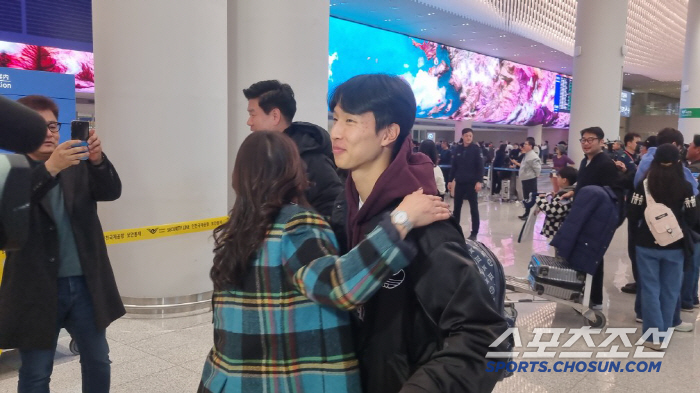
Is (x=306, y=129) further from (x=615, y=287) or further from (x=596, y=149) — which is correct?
(x=615, y=287)

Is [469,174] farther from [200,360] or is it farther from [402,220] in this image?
[402,220]

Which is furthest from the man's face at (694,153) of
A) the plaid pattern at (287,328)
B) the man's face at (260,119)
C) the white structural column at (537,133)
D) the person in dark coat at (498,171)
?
the white structural column at (537,133)

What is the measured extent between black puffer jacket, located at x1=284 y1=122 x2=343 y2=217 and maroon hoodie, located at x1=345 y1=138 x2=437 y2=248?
94 centimetres

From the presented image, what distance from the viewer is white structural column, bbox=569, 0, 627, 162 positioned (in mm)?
9172

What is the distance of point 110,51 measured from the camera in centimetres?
436

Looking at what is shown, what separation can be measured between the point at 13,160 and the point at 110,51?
413 centimetres

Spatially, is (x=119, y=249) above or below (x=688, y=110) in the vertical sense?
below

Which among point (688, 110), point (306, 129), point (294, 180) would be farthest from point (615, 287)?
point (688, 110)

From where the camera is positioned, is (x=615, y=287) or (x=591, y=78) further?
(x=591, y=78)

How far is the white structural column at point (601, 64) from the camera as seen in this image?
30.1 ft

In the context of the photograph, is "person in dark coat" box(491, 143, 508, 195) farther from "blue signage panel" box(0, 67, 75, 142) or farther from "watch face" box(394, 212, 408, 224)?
"watch face" box(394, 212, 408, 224)

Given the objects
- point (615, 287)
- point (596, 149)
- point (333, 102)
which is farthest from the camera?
point (615, 287)

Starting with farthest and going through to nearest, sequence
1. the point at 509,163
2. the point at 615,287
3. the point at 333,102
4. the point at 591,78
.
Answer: the point at 509,163 → the point at 591,78 → the point at 615,287 → the point at 333,102

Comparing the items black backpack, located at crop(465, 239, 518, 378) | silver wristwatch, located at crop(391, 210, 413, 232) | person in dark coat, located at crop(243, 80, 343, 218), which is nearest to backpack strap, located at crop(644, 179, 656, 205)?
person in dark coat, located at crop(243, 80, 343, 218)
